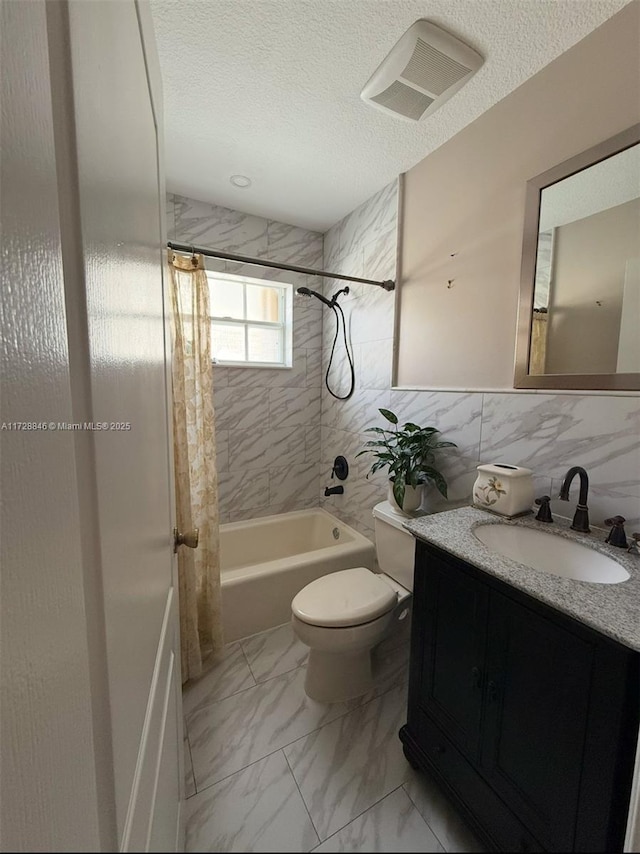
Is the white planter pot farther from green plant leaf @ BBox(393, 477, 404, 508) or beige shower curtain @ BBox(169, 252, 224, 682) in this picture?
beige shower curtain @ BBox(169, 252, 224, 682)

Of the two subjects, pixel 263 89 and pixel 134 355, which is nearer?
pixel 134 355

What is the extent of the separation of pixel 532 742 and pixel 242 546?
1.97 m

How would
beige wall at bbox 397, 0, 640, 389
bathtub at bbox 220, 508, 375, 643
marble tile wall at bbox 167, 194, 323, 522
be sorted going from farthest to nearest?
marble tile wall at bbox 167, 194, 323, 522, bathtub at bbox 220, 508, 375, 643, beige wall at bbox 397, 0, 640, 389

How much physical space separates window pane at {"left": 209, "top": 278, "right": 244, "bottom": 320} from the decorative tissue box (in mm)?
1564

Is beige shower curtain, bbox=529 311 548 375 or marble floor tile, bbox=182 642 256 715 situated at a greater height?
beige shower curtain, bbox=529 311 548 375

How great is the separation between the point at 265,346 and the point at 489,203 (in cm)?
151

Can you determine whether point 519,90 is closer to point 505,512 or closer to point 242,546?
point 505,512

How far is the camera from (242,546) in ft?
7.72

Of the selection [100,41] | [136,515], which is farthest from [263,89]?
[136,515]

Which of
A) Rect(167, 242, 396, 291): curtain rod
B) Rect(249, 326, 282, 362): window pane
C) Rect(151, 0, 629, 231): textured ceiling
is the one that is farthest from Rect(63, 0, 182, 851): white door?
Rect(249, 326, 282, 362): window pane

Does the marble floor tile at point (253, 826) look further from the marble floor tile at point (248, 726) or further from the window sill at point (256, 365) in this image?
the window sill at point (256, 365)

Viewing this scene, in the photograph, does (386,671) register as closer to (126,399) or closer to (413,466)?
(413,466)

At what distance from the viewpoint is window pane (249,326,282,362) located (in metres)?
2.32

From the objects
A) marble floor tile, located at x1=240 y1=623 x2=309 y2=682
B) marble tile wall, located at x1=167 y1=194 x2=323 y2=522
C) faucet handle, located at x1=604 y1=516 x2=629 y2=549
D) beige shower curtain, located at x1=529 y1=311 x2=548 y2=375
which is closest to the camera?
faucet handle, located at x1=604 y1=516 x2=629 y2=549
